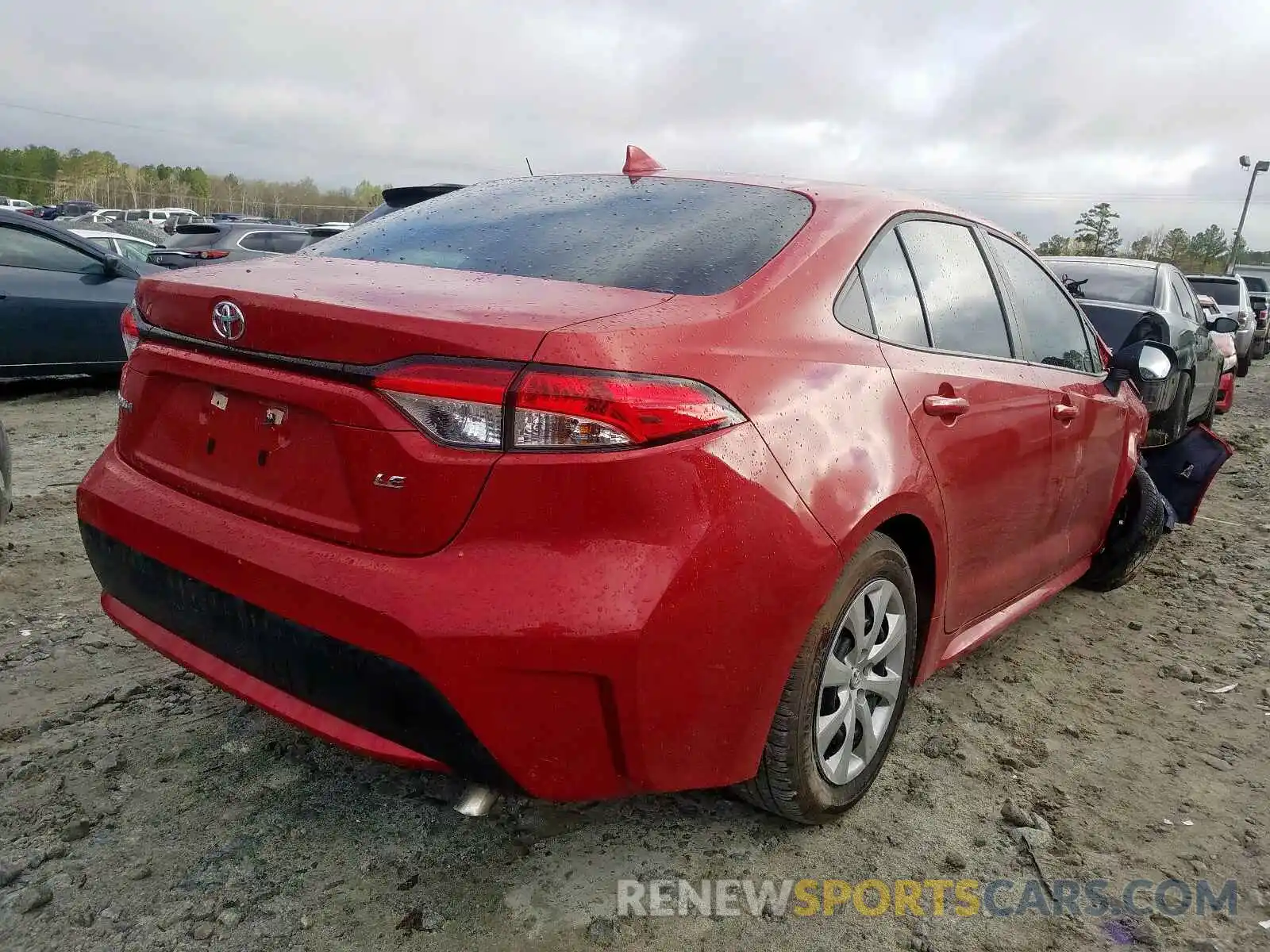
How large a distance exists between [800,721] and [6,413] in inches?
271

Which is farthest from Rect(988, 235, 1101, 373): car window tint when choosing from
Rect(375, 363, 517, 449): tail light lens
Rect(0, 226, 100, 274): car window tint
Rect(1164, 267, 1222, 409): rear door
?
Rect(0, 226, 100, 274): car window tint

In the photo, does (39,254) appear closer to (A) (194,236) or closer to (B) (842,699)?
(B) (842,699)

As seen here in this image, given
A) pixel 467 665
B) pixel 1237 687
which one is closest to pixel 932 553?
pixel 467 665

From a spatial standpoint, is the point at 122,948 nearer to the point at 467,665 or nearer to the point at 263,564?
the point at 263,564

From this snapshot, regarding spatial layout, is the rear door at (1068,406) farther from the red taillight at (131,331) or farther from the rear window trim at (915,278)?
the red taillight at (131,331)

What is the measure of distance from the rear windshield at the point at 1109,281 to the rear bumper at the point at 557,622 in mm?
6151

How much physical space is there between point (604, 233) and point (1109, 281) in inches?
251

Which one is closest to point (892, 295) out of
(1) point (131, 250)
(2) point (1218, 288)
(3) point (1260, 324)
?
(1) point (131, 250)

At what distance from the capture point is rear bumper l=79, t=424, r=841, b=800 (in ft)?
5.71

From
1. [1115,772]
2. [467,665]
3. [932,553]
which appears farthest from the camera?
[1115,772]

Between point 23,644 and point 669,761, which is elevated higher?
point 669,761

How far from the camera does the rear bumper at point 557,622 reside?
5.71 ft

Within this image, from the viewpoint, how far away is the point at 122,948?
74.9 inches

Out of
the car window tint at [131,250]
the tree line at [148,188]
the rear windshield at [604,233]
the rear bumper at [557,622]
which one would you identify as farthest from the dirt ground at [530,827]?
the tree line at [148,188]
